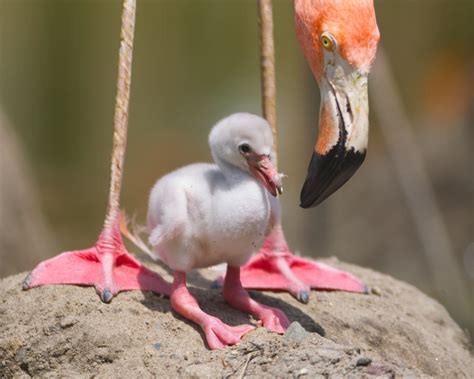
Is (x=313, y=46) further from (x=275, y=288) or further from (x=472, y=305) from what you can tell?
(x=472, y=305)

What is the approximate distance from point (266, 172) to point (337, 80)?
15.3 inches

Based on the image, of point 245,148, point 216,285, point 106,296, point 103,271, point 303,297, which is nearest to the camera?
point 245,148

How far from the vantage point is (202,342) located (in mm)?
3064

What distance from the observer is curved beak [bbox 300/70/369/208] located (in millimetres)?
2970

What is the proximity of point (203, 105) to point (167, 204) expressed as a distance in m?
8.95

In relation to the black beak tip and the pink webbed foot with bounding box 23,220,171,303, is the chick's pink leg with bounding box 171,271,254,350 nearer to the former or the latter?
the pink webbed foot with bounding box 23,220,171,303

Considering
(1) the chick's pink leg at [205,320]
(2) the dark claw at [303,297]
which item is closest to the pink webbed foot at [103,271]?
(1) the chick's pink leg at [205,320]

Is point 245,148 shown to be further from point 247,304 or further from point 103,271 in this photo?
point 103,271

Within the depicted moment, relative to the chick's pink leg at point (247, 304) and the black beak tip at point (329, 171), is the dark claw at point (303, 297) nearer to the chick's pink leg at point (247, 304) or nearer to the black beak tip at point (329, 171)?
the chick's pink leg at point (247, 304)

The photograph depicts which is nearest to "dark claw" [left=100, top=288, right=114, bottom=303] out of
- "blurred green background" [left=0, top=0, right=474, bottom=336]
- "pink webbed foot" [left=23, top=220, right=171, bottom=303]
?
"pink webbed foot" [left=23, top=220, right=171, bottom=303]

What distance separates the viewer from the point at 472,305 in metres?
7.55

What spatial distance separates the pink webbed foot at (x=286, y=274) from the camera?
3.71 m

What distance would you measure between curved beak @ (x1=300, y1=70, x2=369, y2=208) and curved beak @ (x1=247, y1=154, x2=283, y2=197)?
0.09 metres

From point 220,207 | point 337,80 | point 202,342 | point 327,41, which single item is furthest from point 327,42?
point 202,342
